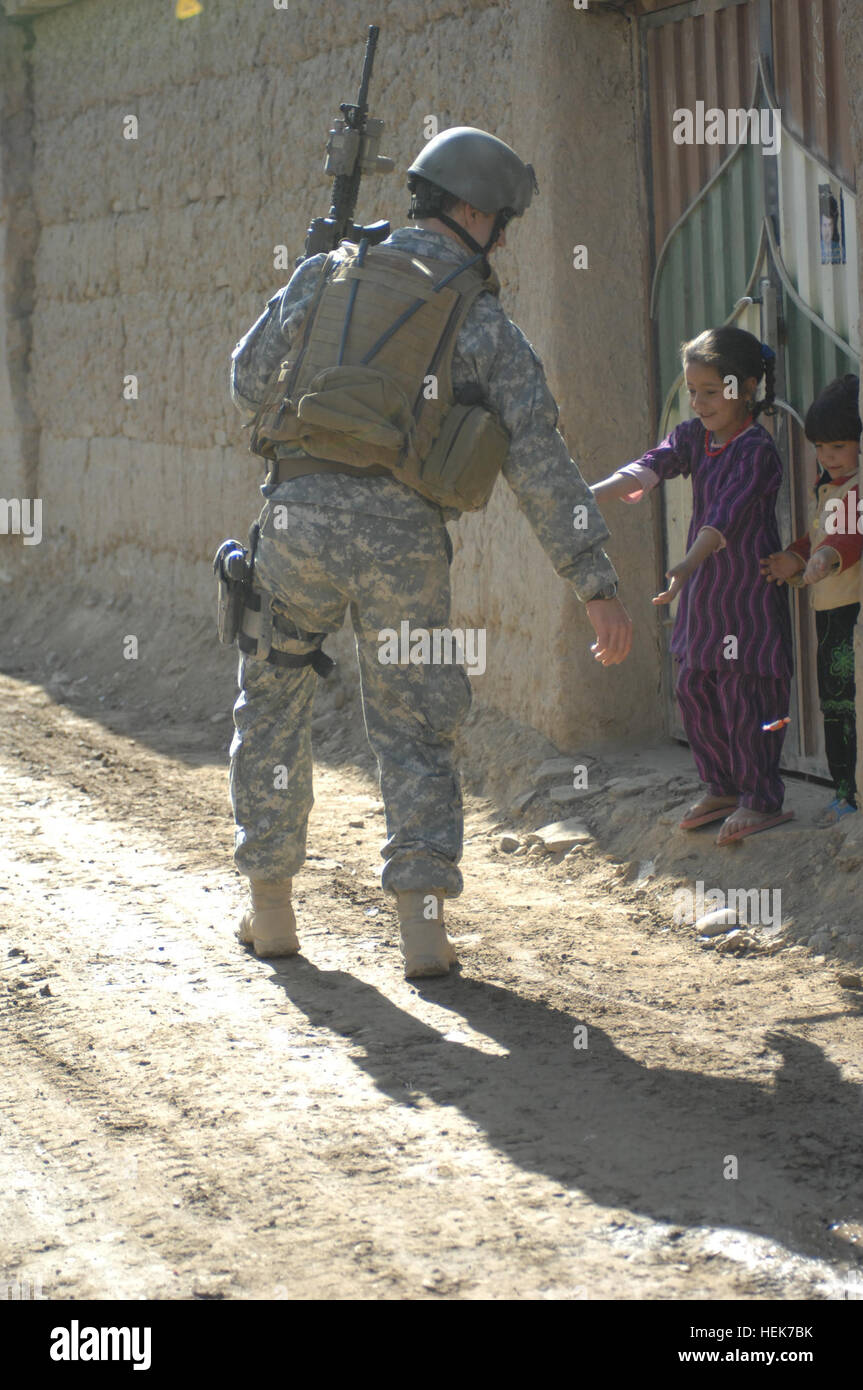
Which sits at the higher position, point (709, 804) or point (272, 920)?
point (709, 804)

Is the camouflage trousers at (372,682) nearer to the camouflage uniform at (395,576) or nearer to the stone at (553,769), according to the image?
the camouflage uniform at (395,576)

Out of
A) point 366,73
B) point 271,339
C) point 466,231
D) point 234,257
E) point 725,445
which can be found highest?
point 234,257

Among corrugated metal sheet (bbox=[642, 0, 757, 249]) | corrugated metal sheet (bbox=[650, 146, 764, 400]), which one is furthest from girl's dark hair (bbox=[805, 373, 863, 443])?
corrugated metal sheet (bbox=[642, 0, 757, 249])

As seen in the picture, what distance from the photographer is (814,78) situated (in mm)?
3869

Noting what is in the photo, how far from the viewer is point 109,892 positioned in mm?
4133

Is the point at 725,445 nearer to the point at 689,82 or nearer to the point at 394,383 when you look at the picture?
the point at 394,383

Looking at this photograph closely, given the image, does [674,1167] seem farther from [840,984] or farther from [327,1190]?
[840,984]

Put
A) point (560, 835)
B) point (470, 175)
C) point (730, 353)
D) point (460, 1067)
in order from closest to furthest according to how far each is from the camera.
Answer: point (460, 1067)
point (470, 175)
point (730, 353)
point (560, 835)

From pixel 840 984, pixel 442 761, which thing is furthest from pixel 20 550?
pixel 840 984

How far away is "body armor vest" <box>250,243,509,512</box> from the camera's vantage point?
311 cm

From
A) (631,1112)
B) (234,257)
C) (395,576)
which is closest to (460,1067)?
(631,1112)

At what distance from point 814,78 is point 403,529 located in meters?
1.73

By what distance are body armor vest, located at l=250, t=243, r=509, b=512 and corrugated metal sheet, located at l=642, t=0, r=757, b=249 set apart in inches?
58.5

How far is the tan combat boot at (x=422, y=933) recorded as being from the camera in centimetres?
335
